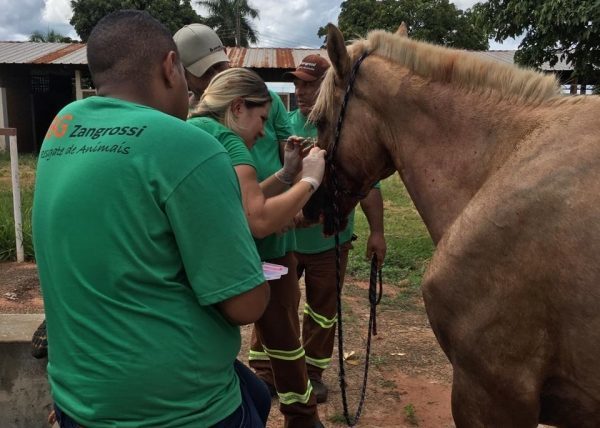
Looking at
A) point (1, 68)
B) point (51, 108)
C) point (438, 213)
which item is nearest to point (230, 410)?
point (438, 213)

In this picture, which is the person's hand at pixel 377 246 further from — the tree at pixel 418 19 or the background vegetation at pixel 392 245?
the tree at pixel 418 19

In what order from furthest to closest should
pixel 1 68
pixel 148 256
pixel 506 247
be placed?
pixel 1 68
pixel 506 247
pixel 148 256

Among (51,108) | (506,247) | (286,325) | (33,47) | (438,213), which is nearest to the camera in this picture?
(506,247)

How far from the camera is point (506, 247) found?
1.69 meters

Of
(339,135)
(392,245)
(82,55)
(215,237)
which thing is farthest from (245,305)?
(82,55)

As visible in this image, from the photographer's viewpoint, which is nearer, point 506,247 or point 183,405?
point 183,405

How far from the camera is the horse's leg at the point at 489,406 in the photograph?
1.78 m

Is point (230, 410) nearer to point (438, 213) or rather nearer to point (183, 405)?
point (183, 405)

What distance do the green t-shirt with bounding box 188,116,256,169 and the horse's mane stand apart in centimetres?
47

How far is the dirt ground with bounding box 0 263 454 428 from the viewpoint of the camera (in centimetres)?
349

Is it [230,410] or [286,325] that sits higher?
[230,410]

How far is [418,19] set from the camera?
27781 millimetres

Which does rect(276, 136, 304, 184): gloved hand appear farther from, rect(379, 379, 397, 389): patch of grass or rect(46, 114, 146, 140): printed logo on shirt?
rect(379, 379, 397, 389): patch of grass

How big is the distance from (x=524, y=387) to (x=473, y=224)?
0.57 metres
